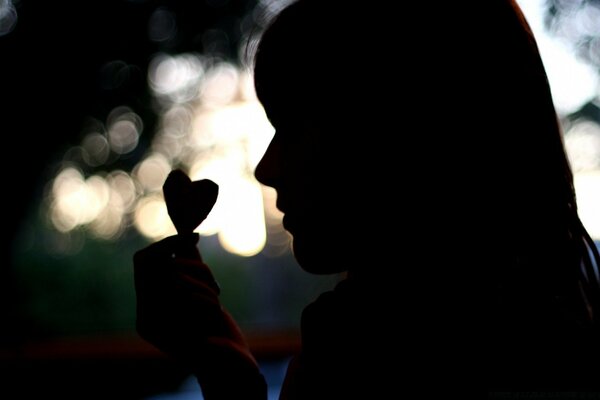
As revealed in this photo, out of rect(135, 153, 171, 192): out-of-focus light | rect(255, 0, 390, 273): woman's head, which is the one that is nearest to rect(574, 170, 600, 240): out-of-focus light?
rect(255, 0, 390, 273): woman's head

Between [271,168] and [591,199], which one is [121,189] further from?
[271,168]

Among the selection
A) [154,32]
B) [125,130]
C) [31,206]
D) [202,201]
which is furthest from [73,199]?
[202,201]

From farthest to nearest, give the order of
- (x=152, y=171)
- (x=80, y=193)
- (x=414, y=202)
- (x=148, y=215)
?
(x=80, y=193) → (x=152, y=171) → (x=148, y=215) → (x=414, y=202)

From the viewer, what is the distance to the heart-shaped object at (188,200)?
683mm

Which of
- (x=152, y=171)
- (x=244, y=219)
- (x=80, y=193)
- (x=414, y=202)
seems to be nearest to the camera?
(x=414, y=202)

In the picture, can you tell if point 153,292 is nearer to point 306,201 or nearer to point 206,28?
point 306,201

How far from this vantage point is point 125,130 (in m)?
4.66

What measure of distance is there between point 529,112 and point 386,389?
0.37 meters

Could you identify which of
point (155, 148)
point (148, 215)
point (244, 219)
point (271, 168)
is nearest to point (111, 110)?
point (155, 148)

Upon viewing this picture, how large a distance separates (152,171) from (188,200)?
3948 mm

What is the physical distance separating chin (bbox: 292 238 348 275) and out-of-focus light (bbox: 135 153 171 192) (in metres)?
3.74

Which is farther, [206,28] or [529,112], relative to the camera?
[206,28]

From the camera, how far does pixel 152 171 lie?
450 cm

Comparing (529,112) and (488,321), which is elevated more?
(529,112)
